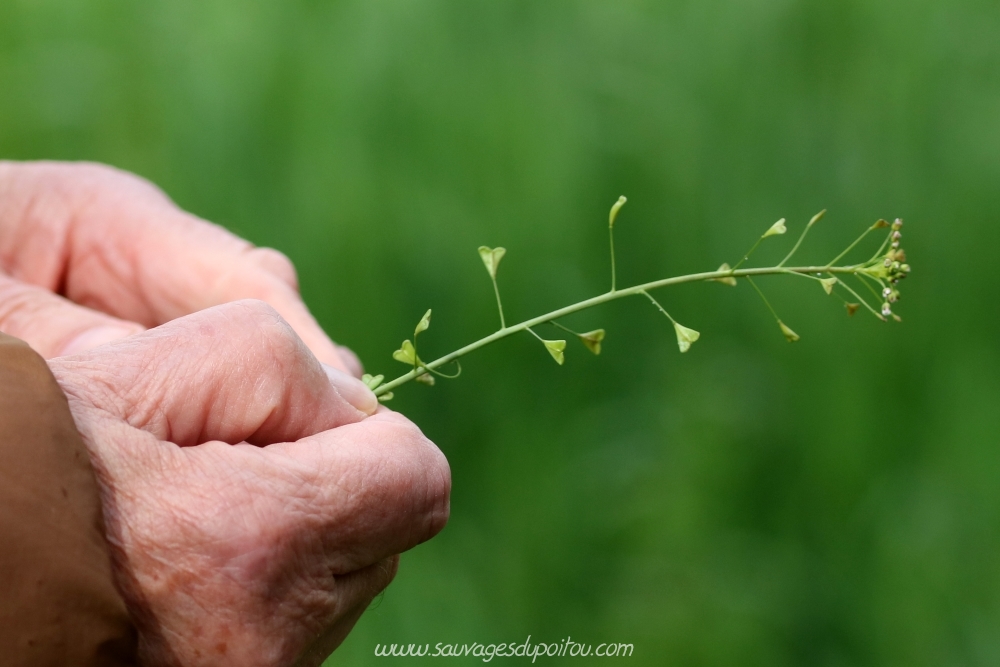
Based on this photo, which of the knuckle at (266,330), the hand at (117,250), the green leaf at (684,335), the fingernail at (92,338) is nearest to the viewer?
the knuckle at (266,330)

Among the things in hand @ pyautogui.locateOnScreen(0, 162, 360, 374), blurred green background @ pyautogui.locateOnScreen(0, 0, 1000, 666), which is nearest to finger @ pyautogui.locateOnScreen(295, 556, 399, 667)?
hand @ pyautogui.locateOnScreen(0, 162, 360, 374)

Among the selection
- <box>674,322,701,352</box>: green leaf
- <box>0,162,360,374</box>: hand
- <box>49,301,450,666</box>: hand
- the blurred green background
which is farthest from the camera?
the blurred green background

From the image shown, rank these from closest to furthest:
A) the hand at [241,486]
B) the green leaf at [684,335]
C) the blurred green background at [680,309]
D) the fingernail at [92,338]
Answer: the hand at [241,486] < the green leaf at [684,335] < the fingernail at [92,338] < the blurred green background at [680,309]

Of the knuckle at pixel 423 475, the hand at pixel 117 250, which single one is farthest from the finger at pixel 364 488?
the hand at pixel 117 250

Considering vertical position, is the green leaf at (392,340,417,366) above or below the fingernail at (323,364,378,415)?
above

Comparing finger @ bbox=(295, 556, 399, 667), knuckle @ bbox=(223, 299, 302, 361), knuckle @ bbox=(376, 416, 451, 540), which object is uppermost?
knuckle @ bbox=(223, 299, 302, 361)

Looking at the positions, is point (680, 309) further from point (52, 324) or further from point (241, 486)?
point (241, 486)

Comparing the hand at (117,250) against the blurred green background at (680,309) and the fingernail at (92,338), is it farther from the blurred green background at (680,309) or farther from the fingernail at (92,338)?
the blurred green background at (680,309)

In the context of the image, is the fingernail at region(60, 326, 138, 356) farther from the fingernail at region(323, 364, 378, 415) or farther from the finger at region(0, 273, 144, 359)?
the fingernail at region(323, 364, 378, 415)
